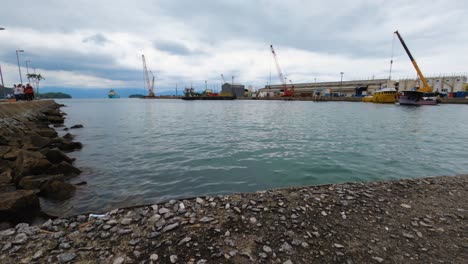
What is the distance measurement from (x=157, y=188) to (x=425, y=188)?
8.76 meters

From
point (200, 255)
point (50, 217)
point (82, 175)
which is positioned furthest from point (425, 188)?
point (82, 175)

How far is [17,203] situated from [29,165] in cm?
371

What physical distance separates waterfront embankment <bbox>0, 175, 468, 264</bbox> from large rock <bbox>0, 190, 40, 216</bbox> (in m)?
1.58

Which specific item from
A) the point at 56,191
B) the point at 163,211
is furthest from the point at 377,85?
the point at 56,191

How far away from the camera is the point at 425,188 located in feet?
21.1

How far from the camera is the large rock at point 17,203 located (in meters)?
5.59

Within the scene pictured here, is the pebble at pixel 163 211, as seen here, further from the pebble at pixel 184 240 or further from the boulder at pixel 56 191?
the boulder at pixel 56 191

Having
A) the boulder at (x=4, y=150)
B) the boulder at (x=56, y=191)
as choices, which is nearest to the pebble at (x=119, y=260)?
the boulder at (x=56, y=191)

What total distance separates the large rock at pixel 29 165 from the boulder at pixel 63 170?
6.5 inches

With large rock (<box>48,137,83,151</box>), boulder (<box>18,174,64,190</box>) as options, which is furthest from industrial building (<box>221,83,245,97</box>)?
boulder (<box>18,174,64,190</box>)

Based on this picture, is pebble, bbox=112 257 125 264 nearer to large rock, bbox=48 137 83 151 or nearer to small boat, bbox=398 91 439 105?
large rock, bbox=48 137 83 151

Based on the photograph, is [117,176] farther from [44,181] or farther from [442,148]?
[442,148]

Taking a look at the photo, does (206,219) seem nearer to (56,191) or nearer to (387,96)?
(56,191)

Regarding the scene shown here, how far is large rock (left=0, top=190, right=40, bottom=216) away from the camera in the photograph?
559 centimetres
